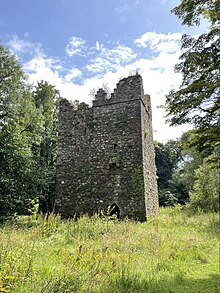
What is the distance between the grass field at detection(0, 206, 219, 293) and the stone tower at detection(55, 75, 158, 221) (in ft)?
14.9

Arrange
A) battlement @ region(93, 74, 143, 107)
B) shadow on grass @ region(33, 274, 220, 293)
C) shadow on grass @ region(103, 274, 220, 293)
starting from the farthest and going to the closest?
battlement @ region(93, 74, 143, 107)
shadow on grass @ region(103, 274, 220, 293)
shadow on grass @ region(33, 274, 220, 293)

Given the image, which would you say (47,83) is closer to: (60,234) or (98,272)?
(60,234)

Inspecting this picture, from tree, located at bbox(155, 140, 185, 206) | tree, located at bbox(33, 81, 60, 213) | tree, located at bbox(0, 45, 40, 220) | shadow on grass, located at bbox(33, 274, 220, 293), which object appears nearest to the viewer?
shadow on grass, located at bbox(33, 274, 220, 293)

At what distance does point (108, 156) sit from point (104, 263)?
29.0 ft

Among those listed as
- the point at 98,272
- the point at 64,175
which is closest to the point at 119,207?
the point at 64,175

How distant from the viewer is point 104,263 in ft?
16.9

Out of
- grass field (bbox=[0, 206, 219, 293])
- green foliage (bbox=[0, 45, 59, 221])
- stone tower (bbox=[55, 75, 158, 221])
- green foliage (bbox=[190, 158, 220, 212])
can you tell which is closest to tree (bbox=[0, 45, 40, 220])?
green foliage (bbox=[0, 45, 59, 221])

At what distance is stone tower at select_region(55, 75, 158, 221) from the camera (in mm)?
12961

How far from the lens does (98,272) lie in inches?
185

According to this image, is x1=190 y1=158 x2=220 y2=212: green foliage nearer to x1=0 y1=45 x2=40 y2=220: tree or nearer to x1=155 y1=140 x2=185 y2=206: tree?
x1=155 y1=140 x2=185 y2=206: tree

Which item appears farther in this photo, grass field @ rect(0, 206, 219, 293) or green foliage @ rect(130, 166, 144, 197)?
green foliage @ rect(130, 166, 144, 197)

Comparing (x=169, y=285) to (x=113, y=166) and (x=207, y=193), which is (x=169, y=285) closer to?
(x=113, y=166)

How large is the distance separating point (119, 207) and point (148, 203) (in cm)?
149

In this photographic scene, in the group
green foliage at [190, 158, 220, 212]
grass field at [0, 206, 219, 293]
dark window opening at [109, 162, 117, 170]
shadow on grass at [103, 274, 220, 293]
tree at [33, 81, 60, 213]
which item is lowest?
shadow on grass at [103, 274, 220, 293]
